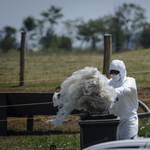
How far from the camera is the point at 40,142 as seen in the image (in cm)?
636

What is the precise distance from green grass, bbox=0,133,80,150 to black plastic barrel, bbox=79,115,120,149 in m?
2.13

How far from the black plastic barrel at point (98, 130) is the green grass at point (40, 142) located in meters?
2.13

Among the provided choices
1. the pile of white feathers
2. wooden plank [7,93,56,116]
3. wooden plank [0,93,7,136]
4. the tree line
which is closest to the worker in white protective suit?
the pile of white feathers

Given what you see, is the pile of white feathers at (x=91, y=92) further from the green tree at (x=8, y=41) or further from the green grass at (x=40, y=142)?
the green tree at (x=8, y=41)

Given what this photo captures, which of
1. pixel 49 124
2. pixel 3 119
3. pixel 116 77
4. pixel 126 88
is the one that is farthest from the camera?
pixel 49 124

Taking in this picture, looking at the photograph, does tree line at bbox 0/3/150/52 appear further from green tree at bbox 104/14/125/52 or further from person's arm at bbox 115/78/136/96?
person's arm at bbox 115/78/136/96

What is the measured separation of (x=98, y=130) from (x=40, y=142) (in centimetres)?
280

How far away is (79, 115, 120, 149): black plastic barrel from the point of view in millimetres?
3812

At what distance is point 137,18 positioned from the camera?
5581cm

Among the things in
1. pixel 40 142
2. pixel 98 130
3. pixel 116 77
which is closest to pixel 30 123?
pixel 40 142

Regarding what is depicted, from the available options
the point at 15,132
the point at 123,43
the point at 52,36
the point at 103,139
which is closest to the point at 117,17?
the point at 123,43

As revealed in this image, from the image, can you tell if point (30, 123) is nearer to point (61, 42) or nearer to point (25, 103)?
point (25, 103)

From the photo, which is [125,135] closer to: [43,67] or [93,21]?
[43,67]

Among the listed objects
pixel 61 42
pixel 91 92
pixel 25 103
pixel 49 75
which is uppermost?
pixel 61 42
